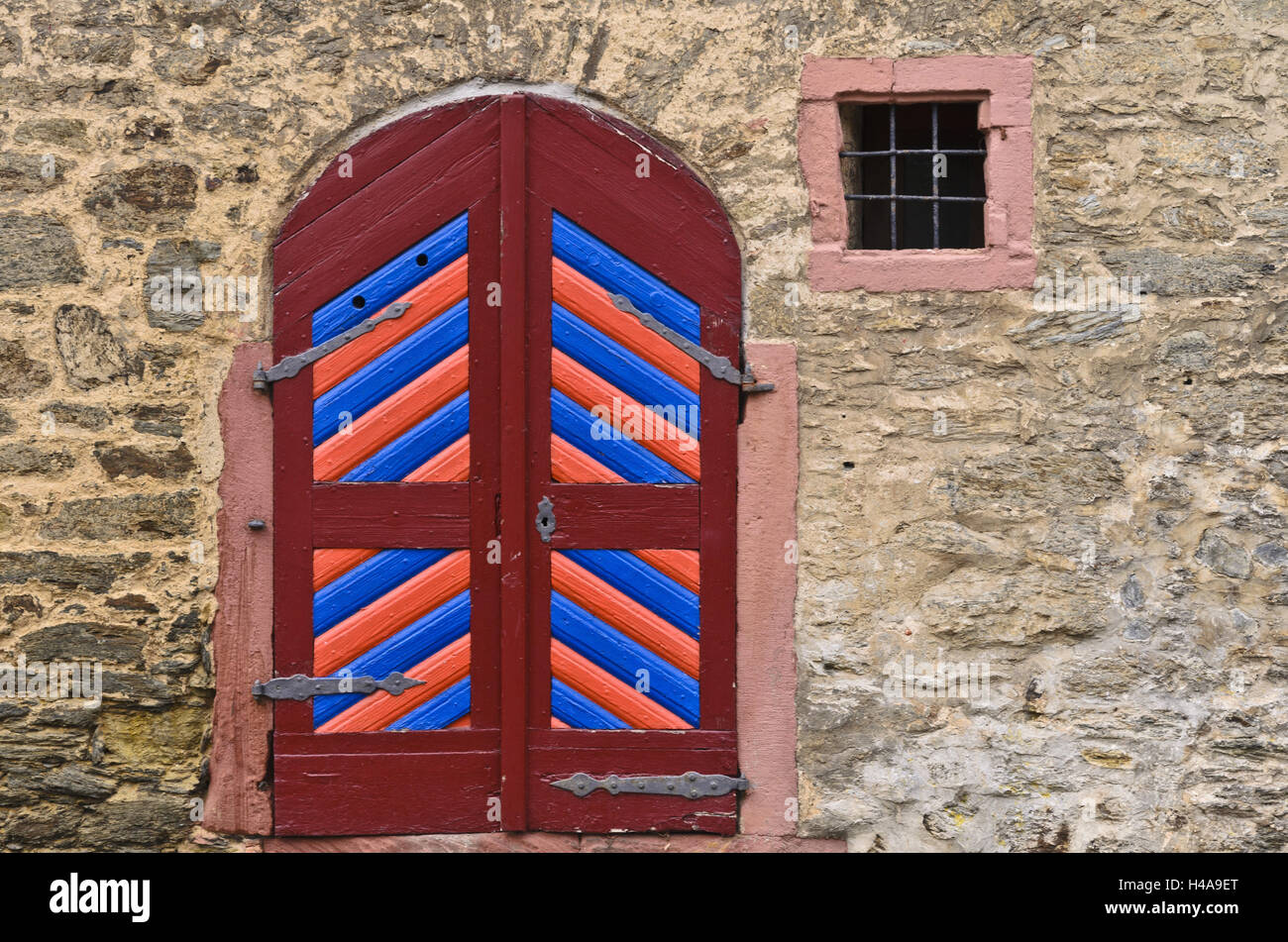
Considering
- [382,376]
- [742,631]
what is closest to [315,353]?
[382,376]

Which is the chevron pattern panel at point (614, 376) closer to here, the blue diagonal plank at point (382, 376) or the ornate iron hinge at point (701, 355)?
the ornate iron hinge at point (701, 355)

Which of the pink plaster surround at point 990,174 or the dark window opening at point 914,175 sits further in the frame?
the dark window opening at point 914,175

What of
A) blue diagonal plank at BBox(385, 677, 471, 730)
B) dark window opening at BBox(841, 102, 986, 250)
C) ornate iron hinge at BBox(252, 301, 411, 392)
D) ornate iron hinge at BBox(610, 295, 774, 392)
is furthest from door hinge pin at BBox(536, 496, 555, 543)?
dark window opening at BBox(841, 102, 986, 250)

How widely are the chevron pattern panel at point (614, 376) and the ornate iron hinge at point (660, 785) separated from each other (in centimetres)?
96

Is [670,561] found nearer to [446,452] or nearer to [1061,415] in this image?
[446,452]

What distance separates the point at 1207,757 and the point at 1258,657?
1.17ft

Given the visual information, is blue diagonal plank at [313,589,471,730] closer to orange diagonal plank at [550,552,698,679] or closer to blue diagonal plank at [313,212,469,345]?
orange diagonal plank at [550,552,698,679]

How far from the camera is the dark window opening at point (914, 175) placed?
3.89 m

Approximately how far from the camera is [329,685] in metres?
3.82

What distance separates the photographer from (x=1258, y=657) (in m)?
3.75

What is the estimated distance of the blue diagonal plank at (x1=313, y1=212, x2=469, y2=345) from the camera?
3830 millimetres
